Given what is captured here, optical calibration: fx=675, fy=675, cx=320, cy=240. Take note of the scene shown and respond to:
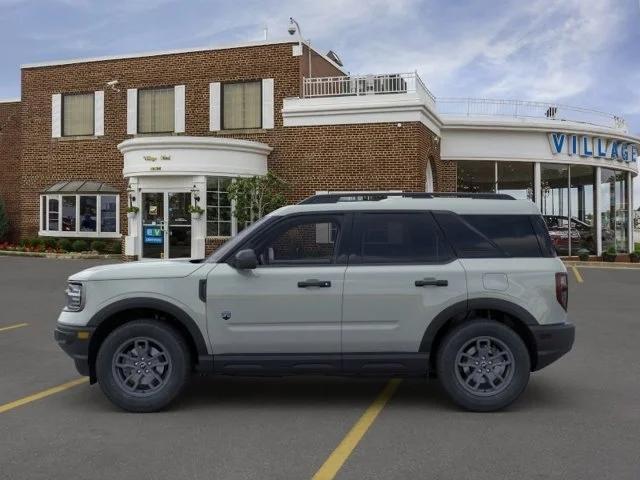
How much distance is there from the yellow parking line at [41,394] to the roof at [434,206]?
279 centimetres

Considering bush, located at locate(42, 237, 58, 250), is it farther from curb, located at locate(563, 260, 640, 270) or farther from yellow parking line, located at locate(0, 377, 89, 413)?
yellow parking line, located at locate(0, 377, 89, 413)

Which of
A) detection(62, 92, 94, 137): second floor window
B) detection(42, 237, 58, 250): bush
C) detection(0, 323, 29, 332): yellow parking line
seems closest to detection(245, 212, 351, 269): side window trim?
detection(0, 323, 29, 332): yellow parking line

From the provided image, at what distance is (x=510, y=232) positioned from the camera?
588 centimetres

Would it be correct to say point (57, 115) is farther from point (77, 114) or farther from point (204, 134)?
point (204, 134)

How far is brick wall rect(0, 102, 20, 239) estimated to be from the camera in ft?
92.0

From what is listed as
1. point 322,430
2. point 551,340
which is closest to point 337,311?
point 322,430

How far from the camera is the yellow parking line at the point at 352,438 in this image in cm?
434

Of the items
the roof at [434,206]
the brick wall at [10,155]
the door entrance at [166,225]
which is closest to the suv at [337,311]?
the roof at [434,206]

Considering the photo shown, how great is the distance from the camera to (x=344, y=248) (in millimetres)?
5828

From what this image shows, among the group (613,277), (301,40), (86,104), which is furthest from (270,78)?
(613,277)

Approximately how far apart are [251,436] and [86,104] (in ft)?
75.6

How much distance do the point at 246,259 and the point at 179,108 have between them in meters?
19.6

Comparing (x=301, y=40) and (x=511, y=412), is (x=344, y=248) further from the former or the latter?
(x=301, y=40)

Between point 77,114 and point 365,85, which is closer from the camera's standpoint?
point 365,85
